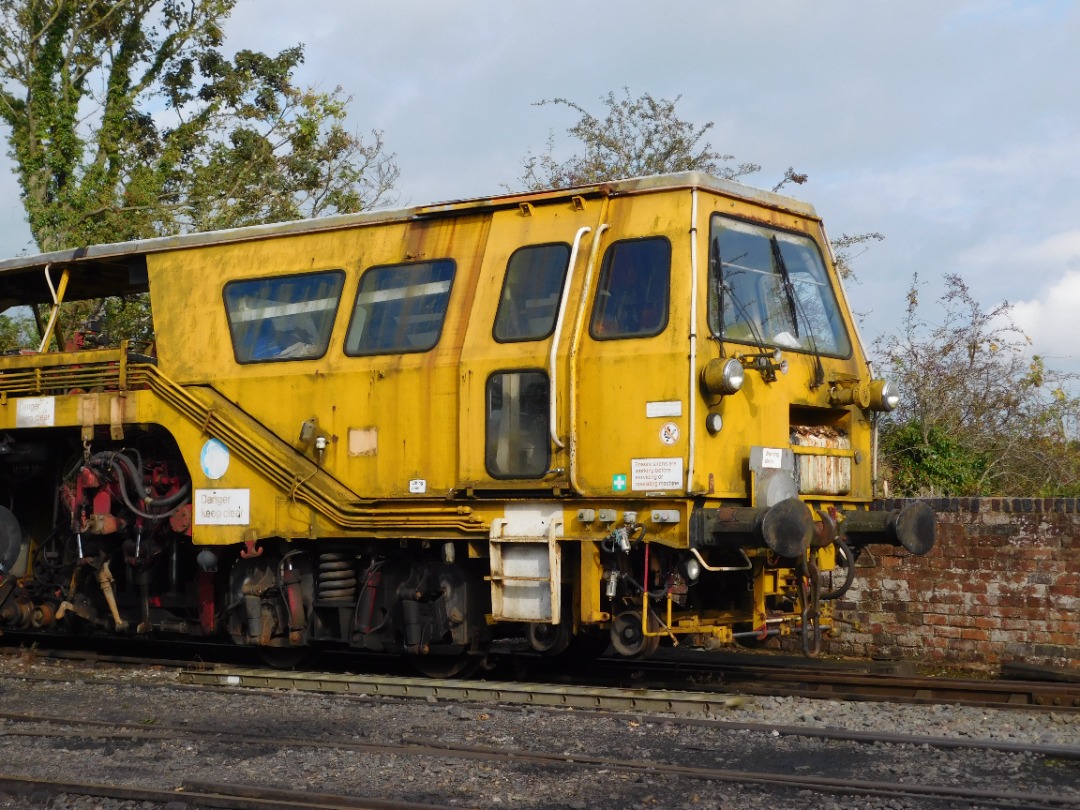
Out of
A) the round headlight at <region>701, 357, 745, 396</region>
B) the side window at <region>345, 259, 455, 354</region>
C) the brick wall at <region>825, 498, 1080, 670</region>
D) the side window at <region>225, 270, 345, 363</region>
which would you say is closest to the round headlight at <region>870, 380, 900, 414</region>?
the round headlight at <region>701, 357, 745, 396</region>

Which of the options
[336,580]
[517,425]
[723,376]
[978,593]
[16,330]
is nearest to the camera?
[723,376]

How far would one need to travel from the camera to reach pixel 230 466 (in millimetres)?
10430

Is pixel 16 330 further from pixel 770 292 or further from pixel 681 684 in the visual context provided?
pixel 770 292

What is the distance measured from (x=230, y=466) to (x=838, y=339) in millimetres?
4862

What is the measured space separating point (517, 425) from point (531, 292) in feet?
3.14

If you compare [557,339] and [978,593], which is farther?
[978,593]

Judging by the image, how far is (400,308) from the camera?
991 centimetres

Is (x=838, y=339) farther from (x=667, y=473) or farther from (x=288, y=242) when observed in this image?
(x=288, y=242)

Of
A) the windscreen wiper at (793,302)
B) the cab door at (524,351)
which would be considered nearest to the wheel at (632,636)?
the cab door at (524,351)

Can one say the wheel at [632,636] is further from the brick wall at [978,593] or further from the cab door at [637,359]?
the brick wall at [978,593]

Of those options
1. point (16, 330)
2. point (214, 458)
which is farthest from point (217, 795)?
point (16, 330)

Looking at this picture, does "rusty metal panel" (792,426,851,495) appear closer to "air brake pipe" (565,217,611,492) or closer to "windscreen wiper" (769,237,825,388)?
"windscreen wiper" (769,237,825,388)

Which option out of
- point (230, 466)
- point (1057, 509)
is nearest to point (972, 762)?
point (1057, 509)

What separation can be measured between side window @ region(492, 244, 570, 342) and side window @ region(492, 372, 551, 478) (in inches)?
12.9
